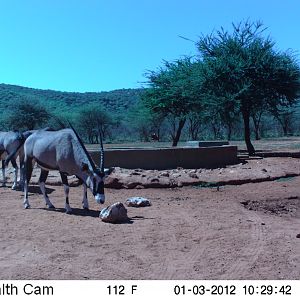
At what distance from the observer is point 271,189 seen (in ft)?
48.2

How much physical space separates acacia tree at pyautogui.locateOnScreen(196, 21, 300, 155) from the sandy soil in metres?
11.9

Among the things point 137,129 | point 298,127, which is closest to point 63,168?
point 137,129

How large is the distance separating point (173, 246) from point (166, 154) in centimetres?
1015

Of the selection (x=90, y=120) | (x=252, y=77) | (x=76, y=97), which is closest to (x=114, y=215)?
(x=252, y=77)

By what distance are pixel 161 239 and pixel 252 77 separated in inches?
721

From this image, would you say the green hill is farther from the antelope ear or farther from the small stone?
the small stone

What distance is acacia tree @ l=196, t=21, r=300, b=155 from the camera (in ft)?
82.5

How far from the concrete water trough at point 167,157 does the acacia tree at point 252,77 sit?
19.7 feet

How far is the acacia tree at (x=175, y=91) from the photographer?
2780cm

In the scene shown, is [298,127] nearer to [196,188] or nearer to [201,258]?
[196,188]

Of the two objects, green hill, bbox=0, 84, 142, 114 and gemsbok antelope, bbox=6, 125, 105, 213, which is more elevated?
green hill, bbox=0, 84, 142, 114

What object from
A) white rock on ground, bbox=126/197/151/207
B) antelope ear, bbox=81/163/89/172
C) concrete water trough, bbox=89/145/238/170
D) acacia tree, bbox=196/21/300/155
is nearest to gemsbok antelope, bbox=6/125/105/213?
antelope ear, bbox=81/163/89/172

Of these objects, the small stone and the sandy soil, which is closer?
the sandy soil

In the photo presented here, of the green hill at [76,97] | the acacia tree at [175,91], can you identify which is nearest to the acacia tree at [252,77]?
the acacia tree at [175,91]
